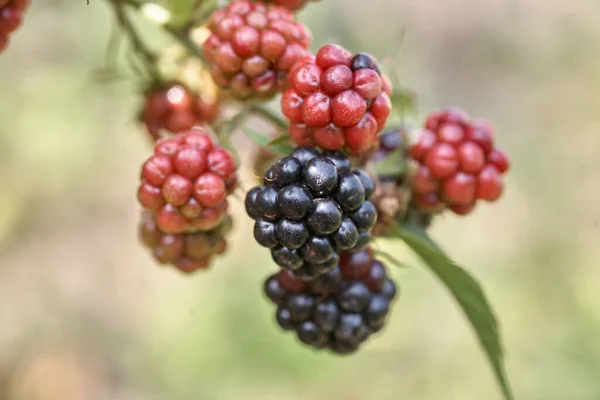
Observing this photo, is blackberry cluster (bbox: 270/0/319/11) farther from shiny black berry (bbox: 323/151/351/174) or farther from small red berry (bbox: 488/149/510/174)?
small red berry (bbox: 488/149/510/174)

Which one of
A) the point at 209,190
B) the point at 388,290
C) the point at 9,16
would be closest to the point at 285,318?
the point at 388,290

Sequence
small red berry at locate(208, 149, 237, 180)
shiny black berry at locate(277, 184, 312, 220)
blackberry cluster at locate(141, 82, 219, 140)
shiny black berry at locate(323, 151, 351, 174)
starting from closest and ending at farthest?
1. shiny black berry at locate(277, 184, 312, 220)
2. shiny black berry at locate(323, 151, 351, 174)
3. small red berry at locate(208, 149, 237, 180)
4. blackberry cluster at locate(141, 82, 219, 140)

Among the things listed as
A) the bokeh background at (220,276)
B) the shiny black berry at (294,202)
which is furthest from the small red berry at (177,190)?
the bokeh background at (220,276)

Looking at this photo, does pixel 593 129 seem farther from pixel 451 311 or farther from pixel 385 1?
pixel 385 1

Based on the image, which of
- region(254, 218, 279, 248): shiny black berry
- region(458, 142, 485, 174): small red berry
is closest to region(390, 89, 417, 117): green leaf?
region(458, 142, 485, 174): small red berry

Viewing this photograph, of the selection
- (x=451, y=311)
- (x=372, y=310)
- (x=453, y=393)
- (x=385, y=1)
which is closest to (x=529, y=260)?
(x=451, y=311)

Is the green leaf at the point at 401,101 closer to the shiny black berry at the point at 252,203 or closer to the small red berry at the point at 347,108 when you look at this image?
the small red berry at the point at 347,108
